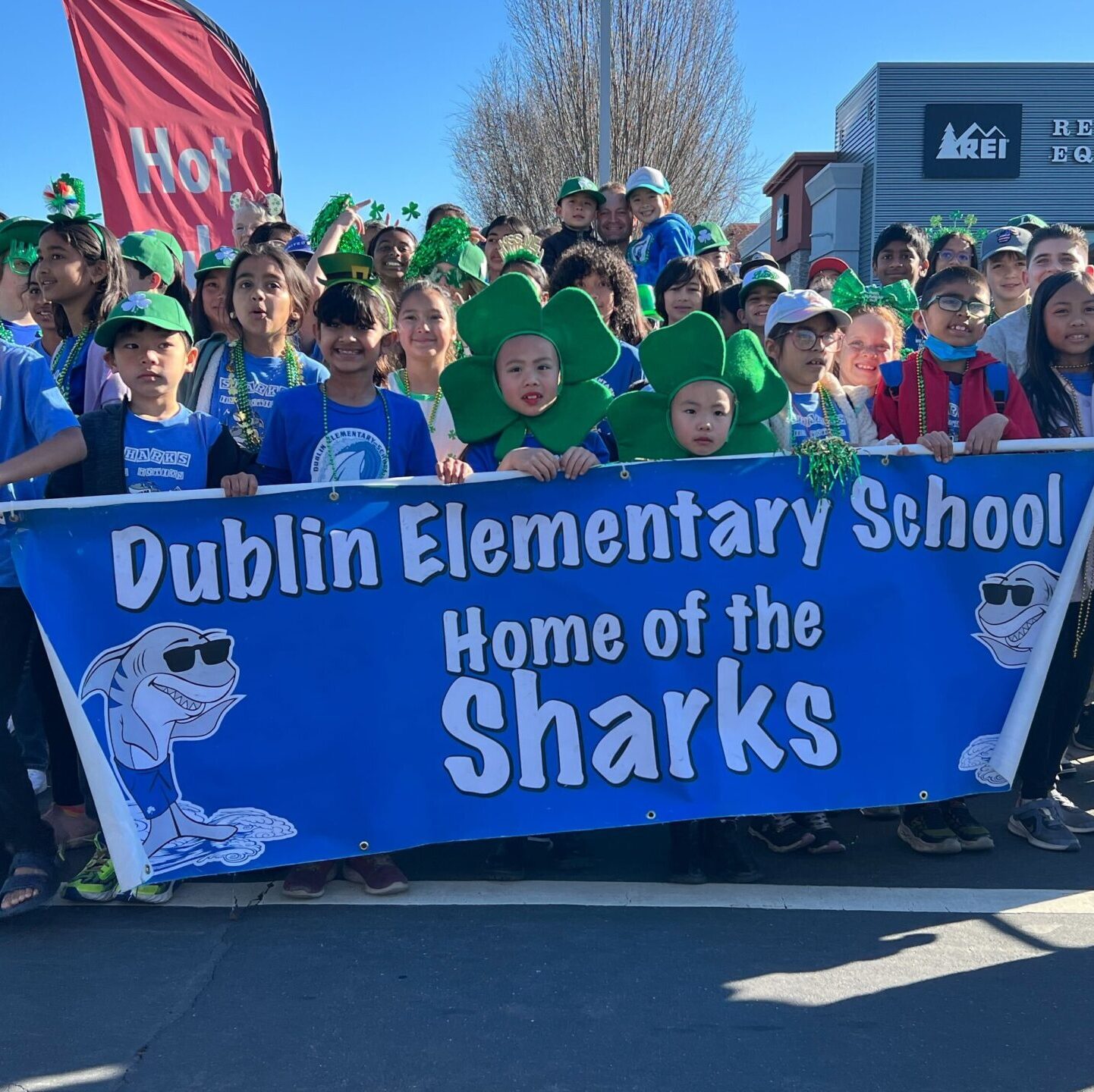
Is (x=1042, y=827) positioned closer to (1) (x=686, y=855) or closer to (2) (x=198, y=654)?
(1) (x=686, y=855)

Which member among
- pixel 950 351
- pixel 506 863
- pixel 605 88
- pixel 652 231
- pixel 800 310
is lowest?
pixel 506 863

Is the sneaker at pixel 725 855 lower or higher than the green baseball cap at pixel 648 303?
lower

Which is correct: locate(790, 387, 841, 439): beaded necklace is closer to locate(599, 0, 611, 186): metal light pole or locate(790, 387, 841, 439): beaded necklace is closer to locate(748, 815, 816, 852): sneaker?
locate(748, 815, 816, 852): sneaker

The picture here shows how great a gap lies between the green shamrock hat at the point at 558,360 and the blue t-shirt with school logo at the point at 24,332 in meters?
2.27

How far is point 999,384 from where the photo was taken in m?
3.86

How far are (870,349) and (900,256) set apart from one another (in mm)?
2377

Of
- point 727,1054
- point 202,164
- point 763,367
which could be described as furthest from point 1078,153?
point 727,1054

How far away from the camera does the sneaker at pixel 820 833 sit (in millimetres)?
3756

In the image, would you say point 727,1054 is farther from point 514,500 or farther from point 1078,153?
point 1078,153

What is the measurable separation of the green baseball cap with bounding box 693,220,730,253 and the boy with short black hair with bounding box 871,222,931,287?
1195 millimetres

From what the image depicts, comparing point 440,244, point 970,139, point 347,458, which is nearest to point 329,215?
point 440,244

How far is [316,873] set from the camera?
3.50 m

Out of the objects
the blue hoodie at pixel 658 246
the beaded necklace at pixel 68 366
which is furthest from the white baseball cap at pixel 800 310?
the blue hoodie at pixel 658 246

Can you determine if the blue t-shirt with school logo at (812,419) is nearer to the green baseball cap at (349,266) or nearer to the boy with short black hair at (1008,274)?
the green baseball cap at (349,266)
